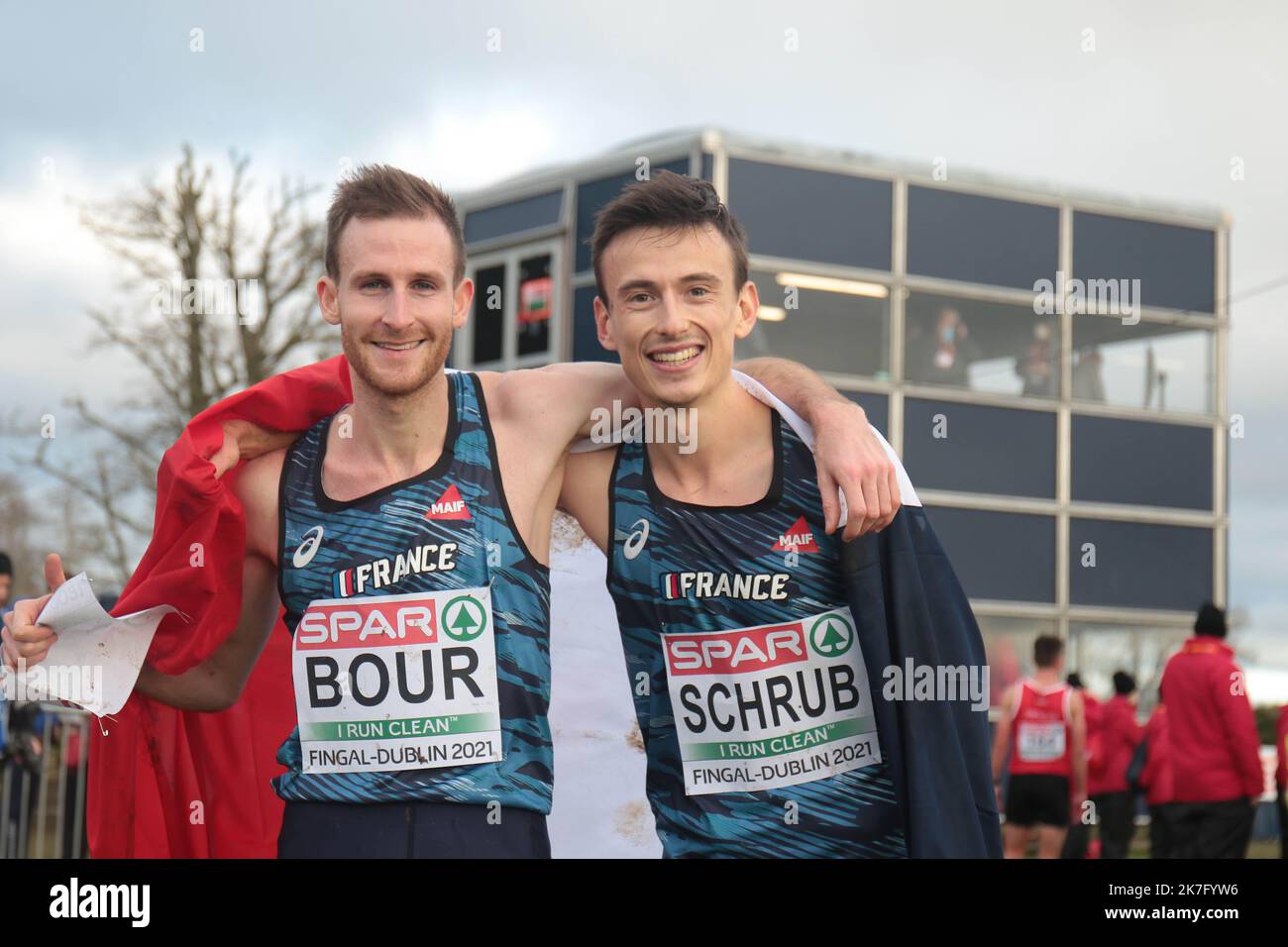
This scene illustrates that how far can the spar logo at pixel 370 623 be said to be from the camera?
13.3 feet

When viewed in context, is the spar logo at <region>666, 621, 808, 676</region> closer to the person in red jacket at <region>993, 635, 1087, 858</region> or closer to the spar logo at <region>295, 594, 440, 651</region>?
the spar logo at <region>295, 594, 440, 651</region>

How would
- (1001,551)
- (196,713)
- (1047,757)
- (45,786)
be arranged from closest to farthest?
(196,713) < (45,786) < (1047,757) < (1001,551)

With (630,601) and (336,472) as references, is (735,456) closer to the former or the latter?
(630,601)

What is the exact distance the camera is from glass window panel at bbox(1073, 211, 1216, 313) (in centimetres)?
1409

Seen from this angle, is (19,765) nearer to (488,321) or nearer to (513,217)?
(488,321)

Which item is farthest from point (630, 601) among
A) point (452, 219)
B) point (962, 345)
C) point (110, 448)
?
point (110, 448)

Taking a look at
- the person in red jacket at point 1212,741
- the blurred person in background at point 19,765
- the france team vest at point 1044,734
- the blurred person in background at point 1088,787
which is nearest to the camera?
the person in red jacket at point 1212,741

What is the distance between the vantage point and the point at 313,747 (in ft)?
13.6

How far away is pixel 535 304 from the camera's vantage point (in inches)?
505

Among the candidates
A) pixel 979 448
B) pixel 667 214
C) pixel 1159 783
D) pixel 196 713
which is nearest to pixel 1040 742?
pixel 1159 783

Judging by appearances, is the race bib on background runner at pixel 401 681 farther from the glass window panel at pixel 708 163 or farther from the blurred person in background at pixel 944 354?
the blurred person in background at pixel 944 354

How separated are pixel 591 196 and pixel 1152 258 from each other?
5346mm

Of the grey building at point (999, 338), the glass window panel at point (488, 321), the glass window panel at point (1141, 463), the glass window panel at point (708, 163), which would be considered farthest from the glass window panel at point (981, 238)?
the glass window panel at point (488, 321)

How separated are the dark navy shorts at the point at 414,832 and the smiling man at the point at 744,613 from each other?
1.43 feet
